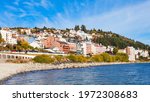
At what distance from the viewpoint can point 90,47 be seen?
28.7 feet

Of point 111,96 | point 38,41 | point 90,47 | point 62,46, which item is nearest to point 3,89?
point 111,96

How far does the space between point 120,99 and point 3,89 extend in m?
1.14

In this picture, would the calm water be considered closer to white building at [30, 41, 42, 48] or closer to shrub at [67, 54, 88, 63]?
white building at [30, 41, 42, 48]

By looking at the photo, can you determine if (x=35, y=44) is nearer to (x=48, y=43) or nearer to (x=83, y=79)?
(x=48, y=43)

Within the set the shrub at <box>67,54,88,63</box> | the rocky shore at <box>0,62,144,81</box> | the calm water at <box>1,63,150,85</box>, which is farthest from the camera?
the shrub at <box>67,54,88,63</box>

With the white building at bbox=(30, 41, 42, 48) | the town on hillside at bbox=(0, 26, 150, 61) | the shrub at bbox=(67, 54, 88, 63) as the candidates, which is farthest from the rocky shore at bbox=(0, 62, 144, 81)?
the shrub at bbox=(67, 54, 88, 63)

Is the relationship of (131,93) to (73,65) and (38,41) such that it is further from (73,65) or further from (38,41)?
(73,65)

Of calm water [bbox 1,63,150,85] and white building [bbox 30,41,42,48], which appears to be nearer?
calm water [bbox 1,63,150,85]

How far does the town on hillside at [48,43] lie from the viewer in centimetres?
762

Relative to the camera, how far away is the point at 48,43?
8102mm

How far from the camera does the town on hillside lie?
7617 mm

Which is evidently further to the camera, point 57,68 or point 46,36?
point 57,68

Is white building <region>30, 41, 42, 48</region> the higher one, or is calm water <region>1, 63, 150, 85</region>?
white building <region>30, 41, 42, 48</region>

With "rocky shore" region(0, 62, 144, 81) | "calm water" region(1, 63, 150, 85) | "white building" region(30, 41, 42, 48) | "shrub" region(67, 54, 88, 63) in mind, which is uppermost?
"white building" region(30, 41, 42, 48)
